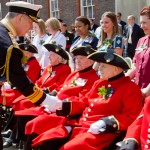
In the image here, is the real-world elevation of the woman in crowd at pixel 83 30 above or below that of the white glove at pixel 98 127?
above

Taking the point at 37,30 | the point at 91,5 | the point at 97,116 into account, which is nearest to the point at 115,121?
the point at 97,116

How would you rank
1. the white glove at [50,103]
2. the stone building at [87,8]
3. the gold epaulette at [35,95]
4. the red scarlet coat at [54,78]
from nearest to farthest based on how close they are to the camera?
the gold epaulette at [35,95], the white glove at [50,103], the red scarlet coat at [54,78], the stone building at [87,8]

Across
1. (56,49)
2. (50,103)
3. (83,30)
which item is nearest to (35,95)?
(50,103)

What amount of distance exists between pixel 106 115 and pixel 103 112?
0.05 metres

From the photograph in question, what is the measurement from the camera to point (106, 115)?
4004 mm

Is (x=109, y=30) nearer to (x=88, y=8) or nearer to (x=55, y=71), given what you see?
(x=55, y=71)

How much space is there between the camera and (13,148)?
18.4ft

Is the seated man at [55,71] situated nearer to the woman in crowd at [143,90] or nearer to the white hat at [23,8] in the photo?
the woman in crowd at [143,90]

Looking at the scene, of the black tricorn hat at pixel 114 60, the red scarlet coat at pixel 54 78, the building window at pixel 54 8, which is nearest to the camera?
the black tricorn hat at pixel 114 60

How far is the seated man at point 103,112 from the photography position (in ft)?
12.3

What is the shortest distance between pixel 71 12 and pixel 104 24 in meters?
12.9

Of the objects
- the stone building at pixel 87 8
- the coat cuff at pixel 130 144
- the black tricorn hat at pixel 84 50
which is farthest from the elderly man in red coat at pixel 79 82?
the stone building at pixel 87 8

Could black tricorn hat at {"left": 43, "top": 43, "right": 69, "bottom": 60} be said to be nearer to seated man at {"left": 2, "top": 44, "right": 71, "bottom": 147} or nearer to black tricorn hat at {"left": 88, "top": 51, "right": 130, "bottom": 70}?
seated man at {"left": 2, "top": 44, "right": 71, "bottom": 147}

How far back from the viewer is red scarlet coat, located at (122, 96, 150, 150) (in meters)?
3.32
